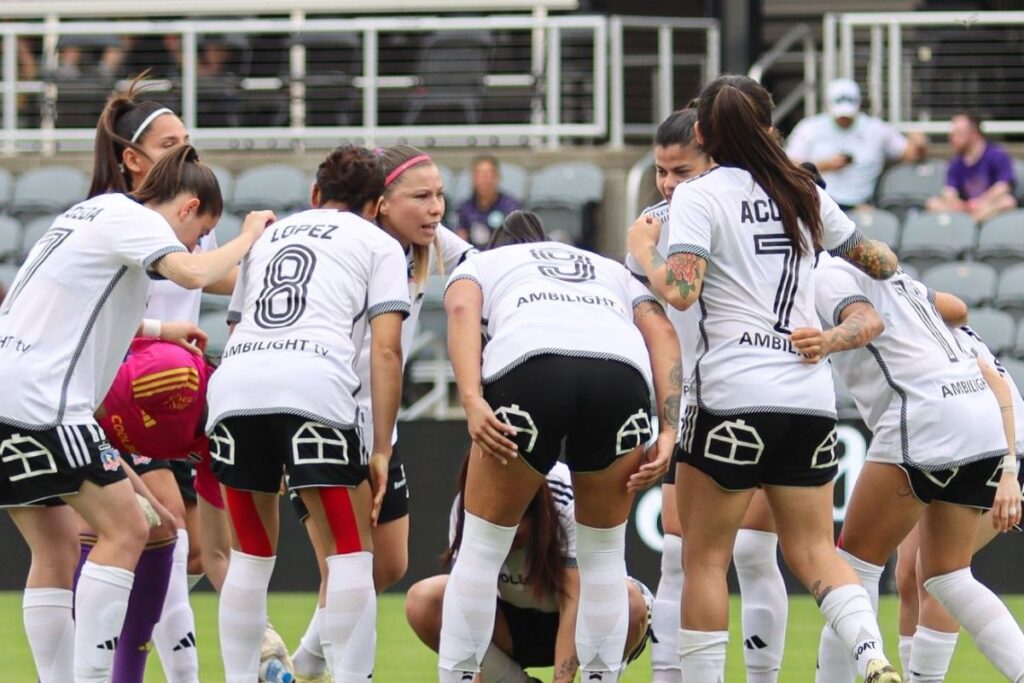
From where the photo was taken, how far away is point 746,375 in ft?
16.3

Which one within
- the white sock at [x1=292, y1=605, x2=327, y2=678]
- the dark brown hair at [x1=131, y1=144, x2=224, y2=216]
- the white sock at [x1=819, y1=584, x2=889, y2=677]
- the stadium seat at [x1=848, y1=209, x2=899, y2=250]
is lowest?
the white sock at [x1=292, y1=605, x2=327, y2=678]

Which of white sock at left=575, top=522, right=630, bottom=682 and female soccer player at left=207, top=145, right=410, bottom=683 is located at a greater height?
female soccer player at left=207, top=145, right=410, bottom=683

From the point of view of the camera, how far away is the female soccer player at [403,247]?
5594mm

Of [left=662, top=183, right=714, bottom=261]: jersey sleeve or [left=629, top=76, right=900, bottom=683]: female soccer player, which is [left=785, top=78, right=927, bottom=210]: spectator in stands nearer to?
[left=629, top=76, right=900, bottom=683]: female soccer player

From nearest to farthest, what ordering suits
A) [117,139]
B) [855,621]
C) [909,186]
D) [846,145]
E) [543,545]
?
[855,621], [543,545], [117,139], [846,145], [909,186]

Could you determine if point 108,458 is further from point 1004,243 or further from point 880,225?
point 1004,243


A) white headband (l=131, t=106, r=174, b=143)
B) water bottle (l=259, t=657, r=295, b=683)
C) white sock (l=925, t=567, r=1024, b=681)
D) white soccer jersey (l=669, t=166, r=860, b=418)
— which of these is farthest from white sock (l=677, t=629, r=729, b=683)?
white headband (l=131, t=106, r=174, b=143)

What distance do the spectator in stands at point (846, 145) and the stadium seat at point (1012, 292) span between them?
4.75ft

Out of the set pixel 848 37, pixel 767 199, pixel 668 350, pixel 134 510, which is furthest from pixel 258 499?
pixel 848 37

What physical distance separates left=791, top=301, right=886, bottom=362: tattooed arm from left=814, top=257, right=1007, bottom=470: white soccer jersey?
54mm

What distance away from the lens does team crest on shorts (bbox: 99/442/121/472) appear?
16.8ft

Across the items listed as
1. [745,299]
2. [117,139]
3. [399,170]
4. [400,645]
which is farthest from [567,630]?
[400,645]

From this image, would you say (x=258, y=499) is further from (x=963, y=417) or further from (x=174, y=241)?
(x=963, y=417)

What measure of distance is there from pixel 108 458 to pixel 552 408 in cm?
133
